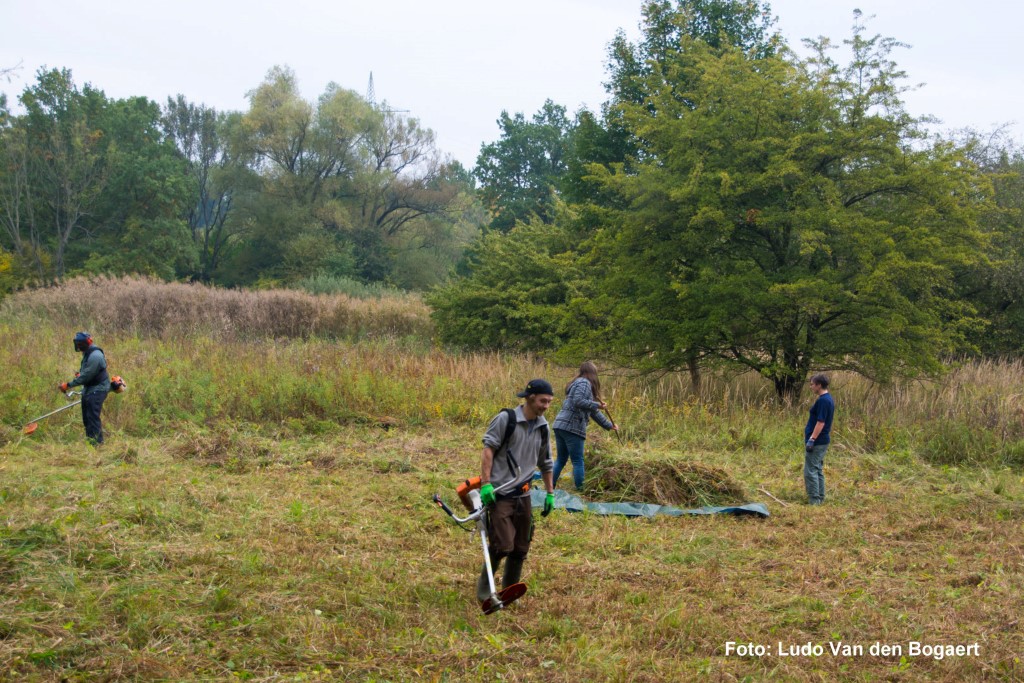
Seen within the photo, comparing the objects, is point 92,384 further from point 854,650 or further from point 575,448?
point 854,650

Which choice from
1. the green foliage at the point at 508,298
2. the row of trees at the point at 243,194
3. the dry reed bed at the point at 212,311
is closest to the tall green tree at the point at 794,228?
the green foliage at the point at 508,298

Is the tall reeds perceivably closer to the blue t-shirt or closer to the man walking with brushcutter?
the man walking with brushcutter

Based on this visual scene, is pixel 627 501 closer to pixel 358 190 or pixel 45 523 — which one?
pixel 45 523

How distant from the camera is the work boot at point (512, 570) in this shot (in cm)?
601

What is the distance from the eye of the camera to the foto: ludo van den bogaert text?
16.6 ft

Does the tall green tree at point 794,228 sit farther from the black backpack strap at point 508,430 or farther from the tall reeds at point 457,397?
the black backpack strap at point 508,430

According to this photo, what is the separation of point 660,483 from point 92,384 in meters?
7.41

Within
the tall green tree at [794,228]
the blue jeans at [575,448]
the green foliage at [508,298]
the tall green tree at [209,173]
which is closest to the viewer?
the blue jeans at [575,448]

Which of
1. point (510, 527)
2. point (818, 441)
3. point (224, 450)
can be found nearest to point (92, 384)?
point (224, 450)

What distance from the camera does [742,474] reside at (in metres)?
10.6

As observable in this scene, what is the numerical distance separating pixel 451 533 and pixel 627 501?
2.21 metres

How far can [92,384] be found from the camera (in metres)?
11.3

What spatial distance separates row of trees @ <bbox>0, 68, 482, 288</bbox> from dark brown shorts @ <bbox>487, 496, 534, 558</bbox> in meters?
41.1

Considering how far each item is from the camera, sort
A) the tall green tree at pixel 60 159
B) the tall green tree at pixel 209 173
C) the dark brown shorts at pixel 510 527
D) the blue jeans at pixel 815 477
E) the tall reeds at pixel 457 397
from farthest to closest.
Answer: the tall green tree at pixel 209 173 < the tall green tree at pixel 60 159 < the tall reeds at pixel 457 397 < the blue jeans at pixel 815 477 < the dark brown shorts at pixel 510 527
